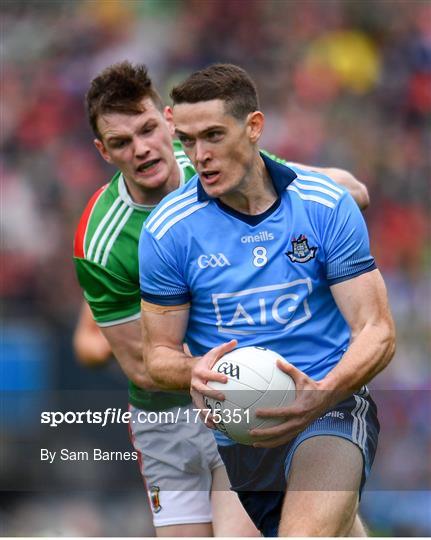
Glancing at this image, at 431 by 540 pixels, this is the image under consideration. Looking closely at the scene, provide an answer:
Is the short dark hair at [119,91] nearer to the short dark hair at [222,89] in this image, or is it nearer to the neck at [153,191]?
the neck at [153,191]

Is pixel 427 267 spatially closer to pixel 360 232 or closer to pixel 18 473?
pixel 18 473

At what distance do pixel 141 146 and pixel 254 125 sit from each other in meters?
0.76

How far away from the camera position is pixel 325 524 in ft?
13.0

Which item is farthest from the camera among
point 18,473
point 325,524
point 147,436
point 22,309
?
point 22,309

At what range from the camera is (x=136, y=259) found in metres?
5.04

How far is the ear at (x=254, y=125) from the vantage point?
4293 mm

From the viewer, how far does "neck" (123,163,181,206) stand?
16.4 feet

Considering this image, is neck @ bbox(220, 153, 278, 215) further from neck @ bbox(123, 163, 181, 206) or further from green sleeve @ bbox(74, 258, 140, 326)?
green sleeve @ bbox(74, 258, 140, 326)

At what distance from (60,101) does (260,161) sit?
545 cm

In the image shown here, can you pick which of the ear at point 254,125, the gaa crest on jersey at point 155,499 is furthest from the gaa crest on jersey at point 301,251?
the gaa crest on jersey at point 155,499

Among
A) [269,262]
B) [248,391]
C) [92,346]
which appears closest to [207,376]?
[248,391]

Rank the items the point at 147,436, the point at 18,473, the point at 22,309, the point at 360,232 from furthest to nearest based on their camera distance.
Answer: the point at 22,309, the point at 18,473, the point at 147,436, the point at 360,232

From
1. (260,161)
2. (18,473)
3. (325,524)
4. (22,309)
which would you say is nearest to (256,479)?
(325,524)

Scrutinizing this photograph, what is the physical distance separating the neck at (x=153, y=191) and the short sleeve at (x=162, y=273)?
75 centimetres
